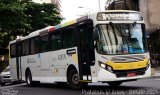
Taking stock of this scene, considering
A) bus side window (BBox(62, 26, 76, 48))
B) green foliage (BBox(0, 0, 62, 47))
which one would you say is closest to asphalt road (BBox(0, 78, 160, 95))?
bus side window (BBox(62, 26, 76, 48))

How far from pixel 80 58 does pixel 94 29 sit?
184cm

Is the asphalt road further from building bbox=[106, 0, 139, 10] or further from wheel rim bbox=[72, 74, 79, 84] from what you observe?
building bbox=[106, 0, 139, 10]

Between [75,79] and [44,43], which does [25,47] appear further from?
[75,79]

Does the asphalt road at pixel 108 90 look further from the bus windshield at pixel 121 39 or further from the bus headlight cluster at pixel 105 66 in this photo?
the bus windshield at pixel 121 39

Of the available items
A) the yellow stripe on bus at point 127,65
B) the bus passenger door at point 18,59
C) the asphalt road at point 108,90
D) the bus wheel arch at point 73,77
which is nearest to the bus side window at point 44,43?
the asphalt road at point 108,90

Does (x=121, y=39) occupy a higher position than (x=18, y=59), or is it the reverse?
(x=121, y=39)

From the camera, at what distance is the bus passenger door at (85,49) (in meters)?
14.9

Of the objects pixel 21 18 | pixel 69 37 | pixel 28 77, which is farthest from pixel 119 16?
pixel 21 18

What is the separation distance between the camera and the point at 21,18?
1425 inches

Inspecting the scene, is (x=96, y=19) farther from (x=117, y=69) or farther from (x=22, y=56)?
(x=22, y=56)

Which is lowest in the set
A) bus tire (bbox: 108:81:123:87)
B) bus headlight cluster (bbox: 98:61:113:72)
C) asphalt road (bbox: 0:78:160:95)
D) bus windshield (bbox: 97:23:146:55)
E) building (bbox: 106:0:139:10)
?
asphalt road (bbox: 0:78:160:95)

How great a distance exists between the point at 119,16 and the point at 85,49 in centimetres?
188

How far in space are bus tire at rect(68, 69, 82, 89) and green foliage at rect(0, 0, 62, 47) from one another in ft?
60.0

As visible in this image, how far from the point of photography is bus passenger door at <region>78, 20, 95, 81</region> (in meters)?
14.9
